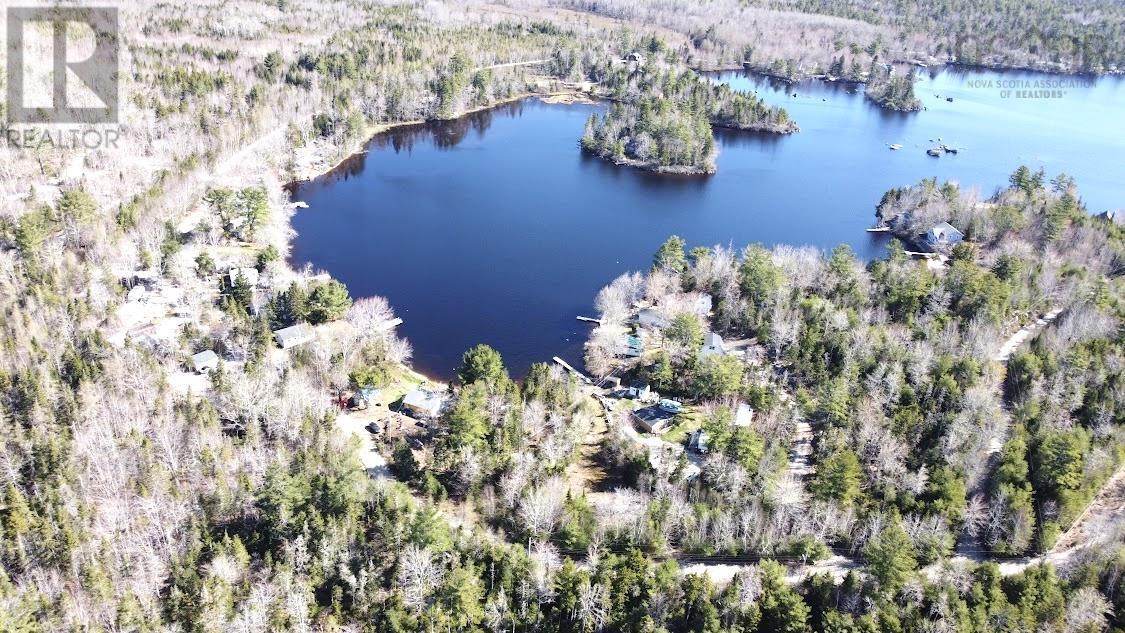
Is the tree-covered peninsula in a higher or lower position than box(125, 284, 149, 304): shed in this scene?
higher

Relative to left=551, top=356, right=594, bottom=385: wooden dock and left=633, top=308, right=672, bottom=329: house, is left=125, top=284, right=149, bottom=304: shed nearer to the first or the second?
left=551, top=356, right=594, bottom=385: wooden dock

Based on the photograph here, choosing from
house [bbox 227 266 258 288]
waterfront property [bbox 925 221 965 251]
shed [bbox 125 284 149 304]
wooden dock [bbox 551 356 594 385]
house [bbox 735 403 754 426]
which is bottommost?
wooden dock [bbox 551 356 594 385]

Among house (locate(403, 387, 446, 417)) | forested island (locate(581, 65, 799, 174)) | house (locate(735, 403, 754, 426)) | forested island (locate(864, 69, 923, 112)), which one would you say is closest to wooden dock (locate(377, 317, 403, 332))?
house (locate(403, 387, 446, 417))

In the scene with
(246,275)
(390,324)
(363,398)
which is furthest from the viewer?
(246,275)

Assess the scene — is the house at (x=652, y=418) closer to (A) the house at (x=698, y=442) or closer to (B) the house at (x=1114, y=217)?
(A) the house at (x=698, y=442)

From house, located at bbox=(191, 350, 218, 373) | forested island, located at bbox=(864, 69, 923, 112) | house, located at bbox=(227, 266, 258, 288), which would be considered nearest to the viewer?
house, located at bbox=(191, 350, 218, 373)

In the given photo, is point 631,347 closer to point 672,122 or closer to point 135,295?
point 135,295

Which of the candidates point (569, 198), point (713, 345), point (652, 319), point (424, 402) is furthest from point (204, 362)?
point (569, 198)
